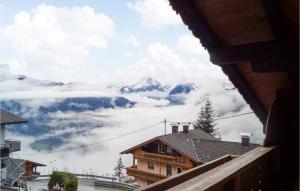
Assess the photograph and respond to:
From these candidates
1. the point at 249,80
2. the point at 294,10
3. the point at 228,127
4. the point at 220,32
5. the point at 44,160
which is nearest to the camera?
the point at 294,10

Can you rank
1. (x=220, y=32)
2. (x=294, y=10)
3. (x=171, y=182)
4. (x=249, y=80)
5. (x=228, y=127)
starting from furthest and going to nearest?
1. (x=228, y=127)
2. (x=249, y=80)
3. (x=220, y=32)
4. (x=294, y=10)
5. (x=171, y=182)

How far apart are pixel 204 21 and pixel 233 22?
33 cm

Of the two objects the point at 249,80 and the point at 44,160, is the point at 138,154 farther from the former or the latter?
the point at 44,160

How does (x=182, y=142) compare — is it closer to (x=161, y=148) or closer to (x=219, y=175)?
(x=161, y=148)

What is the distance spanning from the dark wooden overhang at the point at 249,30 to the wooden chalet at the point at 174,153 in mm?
23072

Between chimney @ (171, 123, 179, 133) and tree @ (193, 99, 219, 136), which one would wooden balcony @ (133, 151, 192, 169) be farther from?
tree @ (193, 99, 219, 136)

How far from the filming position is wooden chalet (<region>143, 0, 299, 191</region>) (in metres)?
3.45

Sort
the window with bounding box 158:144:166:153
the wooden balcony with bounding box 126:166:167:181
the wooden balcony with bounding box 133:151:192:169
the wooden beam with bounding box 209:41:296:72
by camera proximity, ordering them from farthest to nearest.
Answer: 1. the window with bounding box 158:144:166:153
2. the wooden balcony with bounding box 126:166:167:181
3. the wooden balcony with bounding box 133:151:192:169
4. the wooden beam with bounding box 209:41:296:72

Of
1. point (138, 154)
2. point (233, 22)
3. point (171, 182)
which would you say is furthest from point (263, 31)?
point (138, 154)

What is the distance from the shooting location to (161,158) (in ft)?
95.8

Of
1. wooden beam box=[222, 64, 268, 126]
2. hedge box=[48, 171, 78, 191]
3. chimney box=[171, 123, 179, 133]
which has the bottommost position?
hedge box=[48, 171, 78, 191]

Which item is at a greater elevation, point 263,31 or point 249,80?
point 263,31

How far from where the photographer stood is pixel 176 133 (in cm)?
3142

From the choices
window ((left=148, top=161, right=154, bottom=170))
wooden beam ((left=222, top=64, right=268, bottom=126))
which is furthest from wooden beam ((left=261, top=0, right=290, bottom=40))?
window ((left=148, top=161, right=154, bottom=170))
